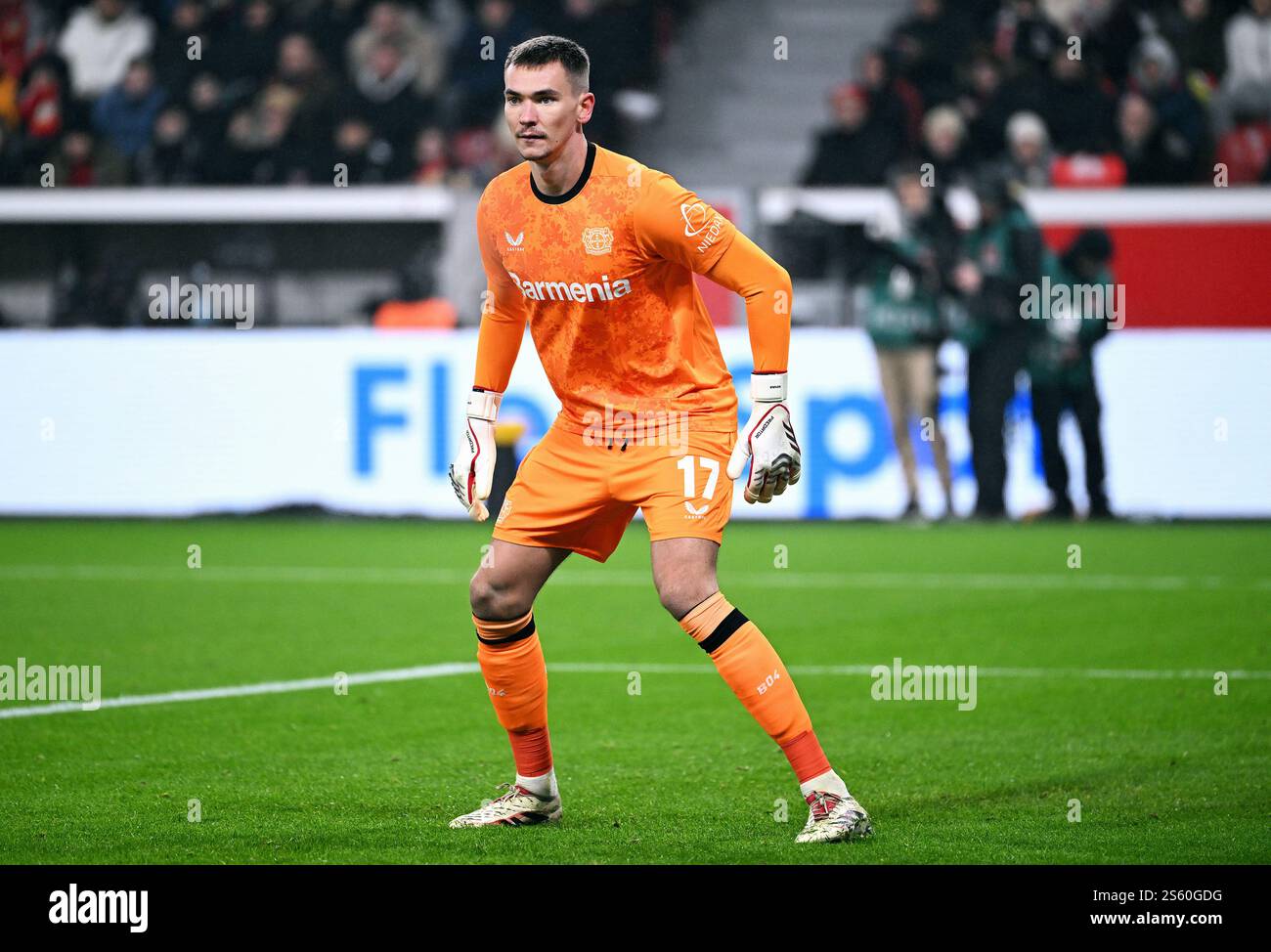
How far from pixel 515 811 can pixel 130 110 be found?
1648 cm

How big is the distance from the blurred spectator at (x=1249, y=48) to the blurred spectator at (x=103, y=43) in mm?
11198

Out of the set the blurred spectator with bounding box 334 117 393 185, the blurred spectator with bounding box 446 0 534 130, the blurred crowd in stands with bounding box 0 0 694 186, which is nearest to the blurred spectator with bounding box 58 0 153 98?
the blurred crowd in stands with bounding box 0 0 694 186

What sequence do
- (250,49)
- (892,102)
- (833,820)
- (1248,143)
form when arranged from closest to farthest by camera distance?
(833,820) → (1248,143) → (892,102) → (250,49)

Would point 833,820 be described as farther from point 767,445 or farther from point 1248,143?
point 1248,143

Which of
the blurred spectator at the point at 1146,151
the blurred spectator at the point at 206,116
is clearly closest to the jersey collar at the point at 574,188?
the blurred spectator at the point at 1146,151

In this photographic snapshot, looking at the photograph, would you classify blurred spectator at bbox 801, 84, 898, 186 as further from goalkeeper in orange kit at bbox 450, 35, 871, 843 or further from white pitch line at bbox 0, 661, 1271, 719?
goalkeeper in orange kit at bbox 450, 35, 871, 843

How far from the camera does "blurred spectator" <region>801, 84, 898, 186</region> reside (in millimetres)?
18469

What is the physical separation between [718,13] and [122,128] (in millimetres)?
6740

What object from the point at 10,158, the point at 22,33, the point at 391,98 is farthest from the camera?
the point at 22,33

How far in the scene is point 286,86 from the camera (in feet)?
66.8

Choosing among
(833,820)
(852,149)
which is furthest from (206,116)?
(833,820)

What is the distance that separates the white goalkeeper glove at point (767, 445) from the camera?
5.23 meters
